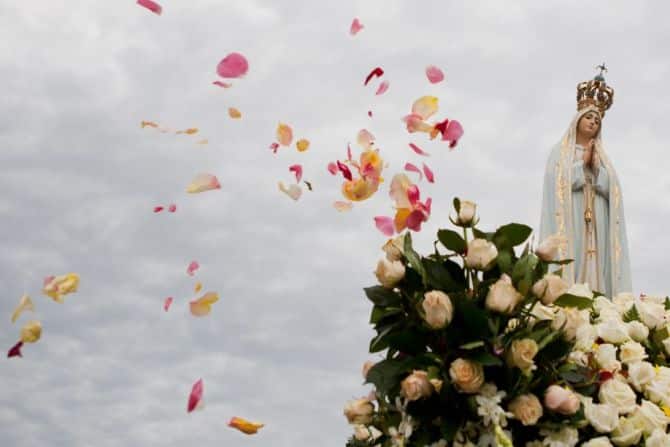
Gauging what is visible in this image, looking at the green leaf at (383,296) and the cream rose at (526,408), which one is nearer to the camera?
the cream rose at (526,408)

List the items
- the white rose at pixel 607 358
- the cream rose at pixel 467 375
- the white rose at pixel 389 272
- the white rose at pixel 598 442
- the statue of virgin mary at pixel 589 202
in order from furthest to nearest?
the statue of virgin mary at pixel 589 202 < the white rose at pixel 607 358 < the white rose at pixel 389 272 < the white rose at pixel 598 442 < the cream rose at pixel 467 375

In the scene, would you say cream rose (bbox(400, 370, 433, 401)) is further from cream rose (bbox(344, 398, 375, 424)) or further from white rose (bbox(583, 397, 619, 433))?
white rose (bbox(583, 397, 619, 433))

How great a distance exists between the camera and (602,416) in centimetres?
337

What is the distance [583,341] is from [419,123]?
176 cm

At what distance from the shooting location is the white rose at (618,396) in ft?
11.3

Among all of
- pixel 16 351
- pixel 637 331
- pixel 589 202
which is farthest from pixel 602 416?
pixel 589 202

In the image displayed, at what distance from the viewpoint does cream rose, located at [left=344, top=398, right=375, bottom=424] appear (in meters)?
3.62

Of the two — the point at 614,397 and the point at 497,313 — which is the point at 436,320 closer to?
the point at 497,313

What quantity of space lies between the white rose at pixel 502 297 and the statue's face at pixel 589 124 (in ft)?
22.2

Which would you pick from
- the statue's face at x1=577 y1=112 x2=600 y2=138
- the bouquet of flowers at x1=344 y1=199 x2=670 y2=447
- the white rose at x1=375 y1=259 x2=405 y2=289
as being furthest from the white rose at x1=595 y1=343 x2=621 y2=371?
the statue's face at x1=577 y1=112 x2=600 y2=138

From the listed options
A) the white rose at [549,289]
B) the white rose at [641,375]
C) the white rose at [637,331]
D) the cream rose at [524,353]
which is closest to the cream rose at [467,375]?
the cream rose at [524,353]

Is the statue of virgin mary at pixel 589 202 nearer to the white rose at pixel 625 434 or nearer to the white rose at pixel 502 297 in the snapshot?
the white rose at pixel 625 434

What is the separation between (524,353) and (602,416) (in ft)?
1.47

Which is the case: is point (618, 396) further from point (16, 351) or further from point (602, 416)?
point (16, 351)
